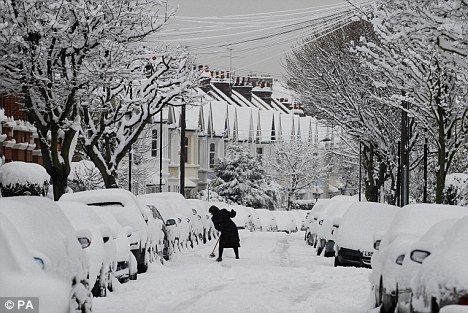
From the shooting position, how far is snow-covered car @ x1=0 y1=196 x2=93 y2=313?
38.4 ft

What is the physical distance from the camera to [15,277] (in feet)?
33.9

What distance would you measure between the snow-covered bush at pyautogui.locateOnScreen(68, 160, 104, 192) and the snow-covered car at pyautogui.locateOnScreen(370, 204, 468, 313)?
141 feet

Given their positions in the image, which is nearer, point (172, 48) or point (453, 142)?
point (453, 142)

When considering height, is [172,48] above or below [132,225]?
above

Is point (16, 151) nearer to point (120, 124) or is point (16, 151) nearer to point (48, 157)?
point (120, 124)

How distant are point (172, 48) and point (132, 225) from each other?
22.2 m

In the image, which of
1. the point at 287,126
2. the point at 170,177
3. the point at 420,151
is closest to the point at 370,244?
the point at 420,151

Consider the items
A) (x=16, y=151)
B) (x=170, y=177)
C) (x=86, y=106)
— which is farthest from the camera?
(x=170, y=177)

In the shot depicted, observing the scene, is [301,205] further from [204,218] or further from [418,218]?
[418,218]

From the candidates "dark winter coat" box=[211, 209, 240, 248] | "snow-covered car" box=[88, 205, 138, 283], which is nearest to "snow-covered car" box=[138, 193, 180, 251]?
"dark winter coat" box=[211, 209, 240, 248]

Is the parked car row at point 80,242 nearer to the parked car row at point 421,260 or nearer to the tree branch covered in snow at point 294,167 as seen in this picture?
the parked car row at point 421,260

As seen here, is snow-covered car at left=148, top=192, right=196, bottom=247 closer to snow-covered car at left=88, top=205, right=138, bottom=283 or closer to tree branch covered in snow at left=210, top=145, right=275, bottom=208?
snow-covered car at left=88, top=205, right=138, bottom=283

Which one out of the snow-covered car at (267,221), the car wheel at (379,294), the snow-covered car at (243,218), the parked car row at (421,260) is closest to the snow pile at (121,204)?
the parked car row at (421,260)

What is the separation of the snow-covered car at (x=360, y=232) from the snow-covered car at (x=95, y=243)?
9.29 meters
